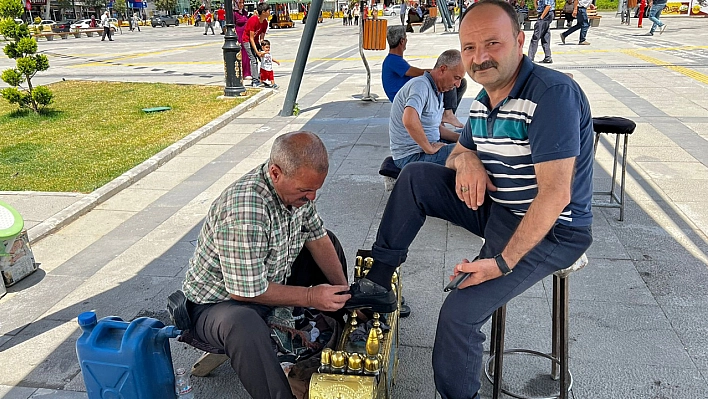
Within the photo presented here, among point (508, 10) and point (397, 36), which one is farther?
point (397, 36)

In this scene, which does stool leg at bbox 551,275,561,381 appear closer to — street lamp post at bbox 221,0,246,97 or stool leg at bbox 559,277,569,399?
stool leg at bbox 559,277,569,399

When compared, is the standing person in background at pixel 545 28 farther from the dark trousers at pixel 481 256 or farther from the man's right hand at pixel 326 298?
the man's right hand at pixel 326 298

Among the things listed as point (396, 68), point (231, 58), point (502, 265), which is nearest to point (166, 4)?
point (231, 58)

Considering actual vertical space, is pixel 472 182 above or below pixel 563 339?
above

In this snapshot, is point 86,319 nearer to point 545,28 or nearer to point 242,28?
point 242,28

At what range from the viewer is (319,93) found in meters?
10.5

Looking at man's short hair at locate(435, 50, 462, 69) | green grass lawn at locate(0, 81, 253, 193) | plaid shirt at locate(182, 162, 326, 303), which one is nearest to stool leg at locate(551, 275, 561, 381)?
plaid shirt at locate(182, 162, 326, 303)

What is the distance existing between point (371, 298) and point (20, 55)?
8636 mm

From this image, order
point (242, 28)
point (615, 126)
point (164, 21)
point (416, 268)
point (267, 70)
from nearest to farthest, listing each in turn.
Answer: point (416, 268), point (615, 126), point (267, 70), point (242, 28), point (164, 21)

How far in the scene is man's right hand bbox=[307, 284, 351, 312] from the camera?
2160 mm

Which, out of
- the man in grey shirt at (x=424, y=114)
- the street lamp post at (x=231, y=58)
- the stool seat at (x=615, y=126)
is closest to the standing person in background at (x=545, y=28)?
the street lamp post at (x=231, y=58)

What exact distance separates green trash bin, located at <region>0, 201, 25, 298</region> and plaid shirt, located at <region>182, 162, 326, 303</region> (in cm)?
180

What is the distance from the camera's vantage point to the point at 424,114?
409 centimetres

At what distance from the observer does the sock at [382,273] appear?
7.25ft
